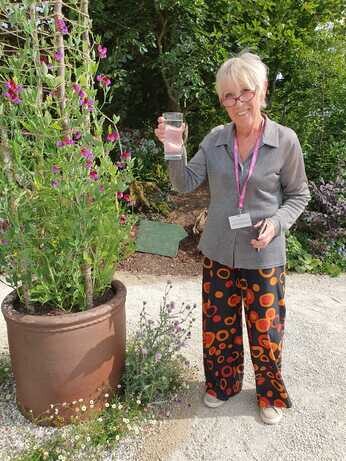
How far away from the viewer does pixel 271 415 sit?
8.48 ft

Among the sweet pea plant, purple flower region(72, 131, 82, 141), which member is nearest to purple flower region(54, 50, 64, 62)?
the sweet pea plant

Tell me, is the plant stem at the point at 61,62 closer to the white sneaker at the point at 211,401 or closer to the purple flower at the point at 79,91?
the purple flower at the point at 79,91

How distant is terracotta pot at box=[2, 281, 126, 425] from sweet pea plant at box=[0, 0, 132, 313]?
127 millimetres

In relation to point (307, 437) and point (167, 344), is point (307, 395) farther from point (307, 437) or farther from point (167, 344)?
point (167, 344)

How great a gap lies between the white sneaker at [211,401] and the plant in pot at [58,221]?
0.56 m

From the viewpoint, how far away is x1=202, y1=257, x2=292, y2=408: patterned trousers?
2.38 metres

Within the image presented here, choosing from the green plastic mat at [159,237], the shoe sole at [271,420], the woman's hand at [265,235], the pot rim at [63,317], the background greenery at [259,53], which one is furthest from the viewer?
the background greenery at [259,53]

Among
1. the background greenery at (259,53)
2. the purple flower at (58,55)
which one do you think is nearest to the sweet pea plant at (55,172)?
the purple flower at (58,55)

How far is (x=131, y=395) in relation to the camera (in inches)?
101

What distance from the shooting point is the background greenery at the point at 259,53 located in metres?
5.64

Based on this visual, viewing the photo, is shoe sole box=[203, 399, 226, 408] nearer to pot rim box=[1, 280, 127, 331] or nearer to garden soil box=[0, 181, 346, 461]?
garden soil box=[0, 181, 346, 461]

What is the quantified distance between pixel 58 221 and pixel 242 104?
994 mm

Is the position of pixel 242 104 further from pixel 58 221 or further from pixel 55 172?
pixel 58 221

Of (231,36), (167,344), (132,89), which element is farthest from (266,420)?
(132,89)
